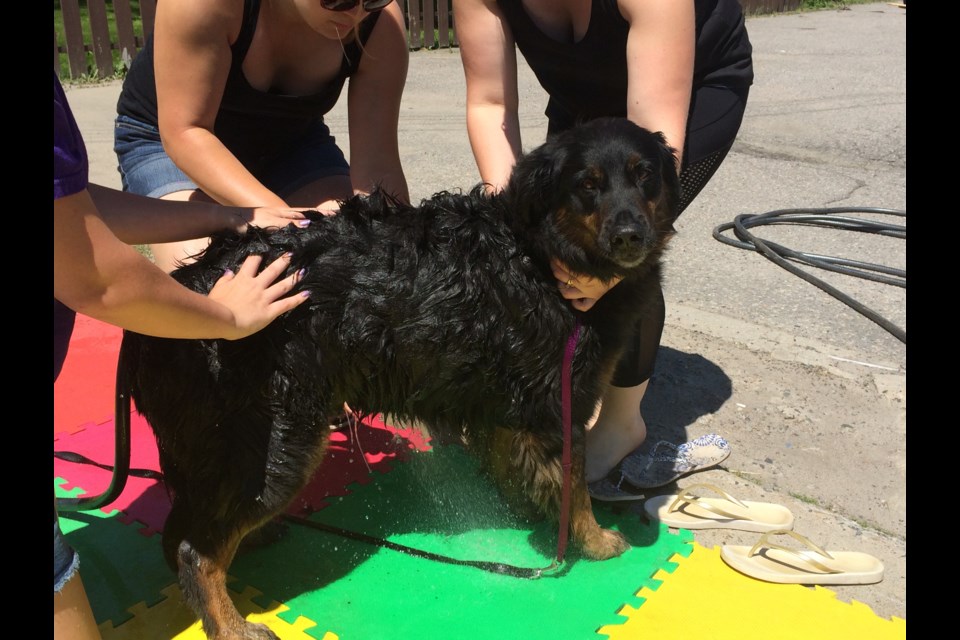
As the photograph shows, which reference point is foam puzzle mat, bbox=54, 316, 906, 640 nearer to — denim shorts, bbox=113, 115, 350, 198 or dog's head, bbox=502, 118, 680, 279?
dog's head, bbox=502, 118, 680, 279

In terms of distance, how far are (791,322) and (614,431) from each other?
171cm

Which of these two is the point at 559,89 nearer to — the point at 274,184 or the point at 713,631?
the point at 274,184

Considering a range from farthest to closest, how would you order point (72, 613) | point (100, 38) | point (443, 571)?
point (100, 38) < point (443, 571) < point (72, 613)

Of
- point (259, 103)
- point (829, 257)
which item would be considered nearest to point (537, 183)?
point (259, 103)

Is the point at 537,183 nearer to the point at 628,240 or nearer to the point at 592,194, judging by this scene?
the point at 592,194

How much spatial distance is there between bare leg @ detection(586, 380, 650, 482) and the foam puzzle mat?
0.21 meters

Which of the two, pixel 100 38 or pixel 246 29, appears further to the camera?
pixel 100 38

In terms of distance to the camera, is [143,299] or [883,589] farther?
[883,589]

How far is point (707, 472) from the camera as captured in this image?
3373 mm

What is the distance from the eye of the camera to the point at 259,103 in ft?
10.8

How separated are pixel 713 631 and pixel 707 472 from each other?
3.13 ft

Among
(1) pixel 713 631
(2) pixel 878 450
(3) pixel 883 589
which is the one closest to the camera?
(1) pixel 713 631

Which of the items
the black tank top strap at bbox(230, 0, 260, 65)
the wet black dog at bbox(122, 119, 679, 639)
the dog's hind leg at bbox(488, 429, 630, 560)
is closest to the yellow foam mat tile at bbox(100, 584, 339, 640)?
the wet black dog at bbox(122, 119, 679, 639)
